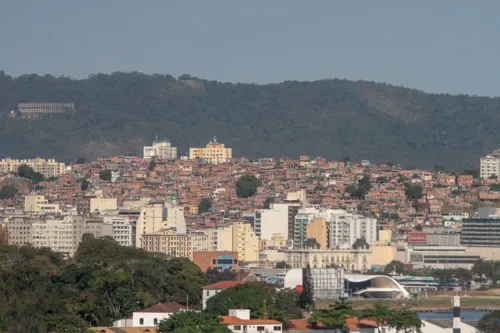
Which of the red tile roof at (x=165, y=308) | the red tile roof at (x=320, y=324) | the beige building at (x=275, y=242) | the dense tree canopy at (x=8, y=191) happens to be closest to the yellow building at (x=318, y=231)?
the beige building at (x=275, y=242)

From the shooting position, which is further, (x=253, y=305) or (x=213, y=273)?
(x=213, y=273)

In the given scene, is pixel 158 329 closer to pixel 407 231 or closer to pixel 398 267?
pixel 398 267

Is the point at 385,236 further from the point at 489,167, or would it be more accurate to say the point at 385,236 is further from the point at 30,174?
the point at 30,174

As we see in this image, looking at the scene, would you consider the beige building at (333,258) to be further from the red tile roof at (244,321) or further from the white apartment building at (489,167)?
the white apartment building at (489,167)

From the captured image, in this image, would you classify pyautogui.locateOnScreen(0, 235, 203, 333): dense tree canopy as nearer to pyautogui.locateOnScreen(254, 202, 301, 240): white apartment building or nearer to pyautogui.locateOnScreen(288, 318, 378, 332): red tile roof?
pyautogui.locateOnScreen(288, 318, 378, 332): red tile roof

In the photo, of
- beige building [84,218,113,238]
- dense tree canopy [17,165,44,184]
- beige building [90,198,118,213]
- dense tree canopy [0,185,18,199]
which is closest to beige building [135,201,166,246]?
beige building [84,218,113,238]

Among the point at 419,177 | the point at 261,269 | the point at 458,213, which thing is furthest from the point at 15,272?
the point at 419,177

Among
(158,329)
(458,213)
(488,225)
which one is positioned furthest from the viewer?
→ (458,213)
